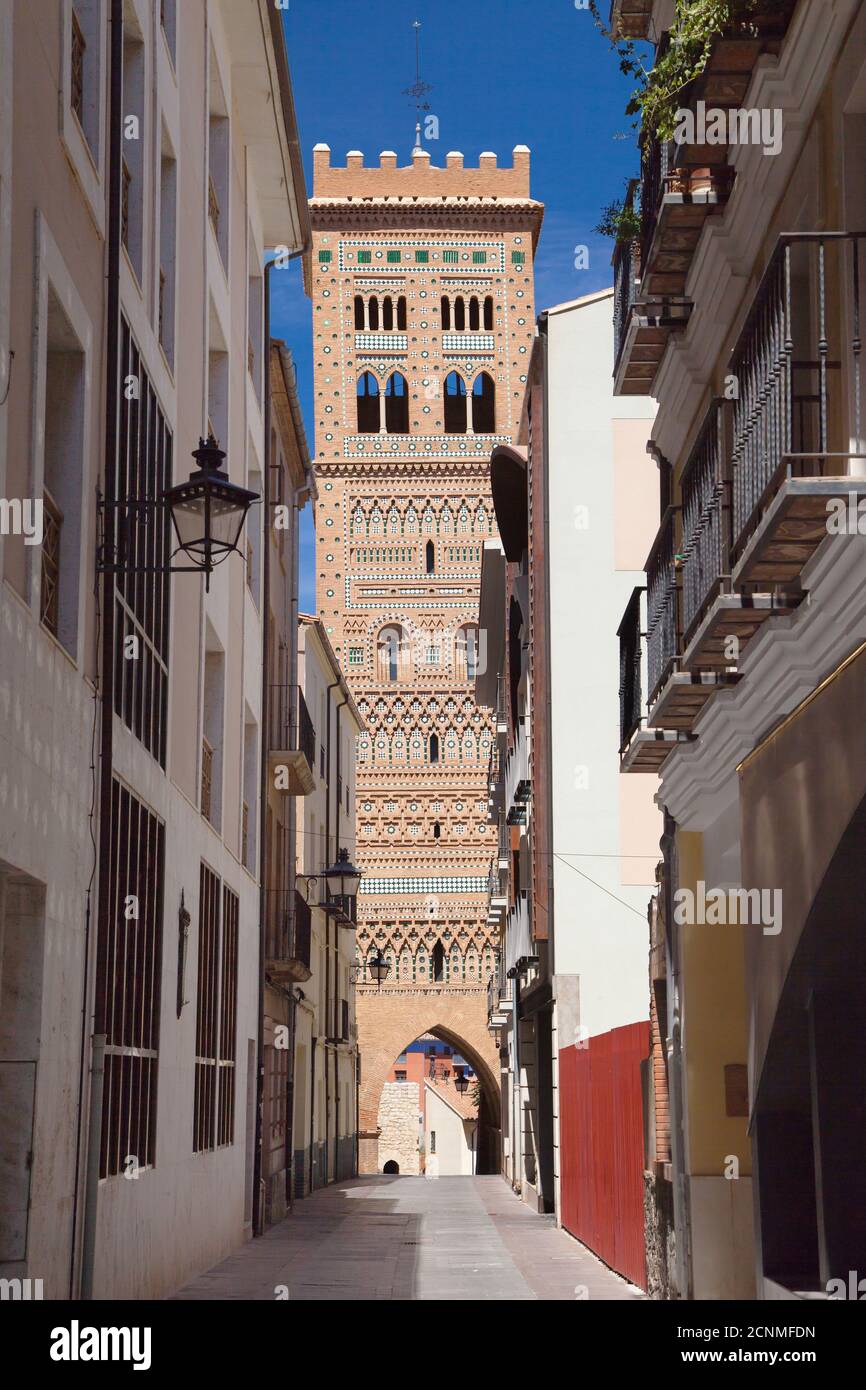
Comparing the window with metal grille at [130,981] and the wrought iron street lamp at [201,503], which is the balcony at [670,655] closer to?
the wrought iron street lamp at [201,503]

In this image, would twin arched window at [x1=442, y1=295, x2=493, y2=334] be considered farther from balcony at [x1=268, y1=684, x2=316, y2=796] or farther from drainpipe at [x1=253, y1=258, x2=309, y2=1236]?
drainpipe at [x1=253, y1=258, x2=309, y2=1236]

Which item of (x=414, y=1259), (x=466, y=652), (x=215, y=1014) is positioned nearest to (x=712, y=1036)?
(x=215, y=1014)

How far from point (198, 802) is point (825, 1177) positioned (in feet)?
28.2

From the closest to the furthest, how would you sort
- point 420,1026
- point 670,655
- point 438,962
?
point 670,655 < point 420,1026 < point 438,962

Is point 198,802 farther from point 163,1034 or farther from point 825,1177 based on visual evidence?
point 825,1177

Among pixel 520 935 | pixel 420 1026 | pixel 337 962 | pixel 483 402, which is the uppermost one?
pixel 483 402

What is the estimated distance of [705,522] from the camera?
33.8ft

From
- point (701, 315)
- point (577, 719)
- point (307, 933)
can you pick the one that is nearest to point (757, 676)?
point (701, 315)

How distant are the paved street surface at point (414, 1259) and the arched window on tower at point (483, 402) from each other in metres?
36.7

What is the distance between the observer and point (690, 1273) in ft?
39.9

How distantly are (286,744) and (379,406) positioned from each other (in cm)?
3797

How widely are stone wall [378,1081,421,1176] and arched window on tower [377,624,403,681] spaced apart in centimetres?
1282

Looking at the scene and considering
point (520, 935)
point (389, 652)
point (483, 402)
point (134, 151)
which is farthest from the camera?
point (483, 402)

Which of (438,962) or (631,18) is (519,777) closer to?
(631,18)
